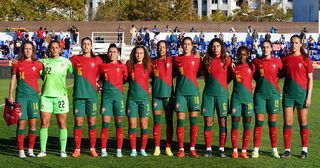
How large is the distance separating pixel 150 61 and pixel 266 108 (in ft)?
7.00

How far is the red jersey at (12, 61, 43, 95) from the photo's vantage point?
12.4 m

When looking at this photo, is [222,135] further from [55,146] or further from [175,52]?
[175,52]

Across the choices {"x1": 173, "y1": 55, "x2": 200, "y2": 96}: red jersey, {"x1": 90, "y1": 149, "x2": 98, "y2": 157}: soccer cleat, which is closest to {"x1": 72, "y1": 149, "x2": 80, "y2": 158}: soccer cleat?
{"x1": 90, "y1": 149, "x2": 98, "y2": 157}: soccer cleat

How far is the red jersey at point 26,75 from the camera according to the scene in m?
12.4

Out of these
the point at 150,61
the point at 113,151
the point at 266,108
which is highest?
the point at 150,61

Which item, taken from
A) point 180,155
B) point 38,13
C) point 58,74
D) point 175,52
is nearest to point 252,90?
point 180,155

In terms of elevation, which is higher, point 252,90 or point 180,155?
point 252,90

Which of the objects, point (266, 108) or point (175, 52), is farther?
point (175, 52)

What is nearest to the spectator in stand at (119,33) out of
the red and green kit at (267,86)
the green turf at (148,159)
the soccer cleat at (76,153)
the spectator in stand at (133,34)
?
the spectator in stand at (133,34)

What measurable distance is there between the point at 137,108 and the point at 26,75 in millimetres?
1953

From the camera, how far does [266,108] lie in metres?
12.6

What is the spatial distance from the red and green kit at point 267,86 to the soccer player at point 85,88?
2.74 meters

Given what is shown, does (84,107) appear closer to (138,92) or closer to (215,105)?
(138,92)

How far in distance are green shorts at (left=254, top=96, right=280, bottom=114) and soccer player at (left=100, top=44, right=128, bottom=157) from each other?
2271 millimetres
